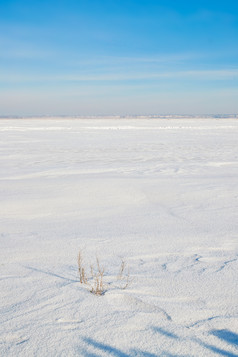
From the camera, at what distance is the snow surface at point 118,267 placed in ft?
6.70

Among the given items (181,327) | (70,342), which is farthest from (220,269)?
(70,342)

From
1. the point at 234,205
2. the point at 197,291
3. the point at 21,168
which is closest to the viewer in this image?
the point at 197,291

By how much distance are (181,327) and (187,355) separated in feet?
0.80

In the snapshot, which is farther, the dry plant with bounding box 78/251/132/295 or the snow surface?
the dry plant with bounding box 78/251/132/295

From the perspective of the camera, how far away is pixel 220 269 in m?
2.98

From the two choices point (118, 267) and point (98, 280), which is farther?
point (118, 267)

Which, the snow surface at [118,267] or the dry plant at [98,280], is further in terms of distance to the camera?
the dry plant at [98,280]

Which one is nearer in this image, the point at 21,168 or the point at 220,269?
the point at 220,269

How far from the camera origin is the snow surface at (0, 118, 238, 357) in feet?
6.70

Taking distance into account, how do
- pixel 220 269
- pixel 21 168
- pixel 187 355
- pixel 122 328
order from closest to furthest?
1. pixel 187 355
2. pixel 122 328
3. pixel 220 269
4. pixel 21 168

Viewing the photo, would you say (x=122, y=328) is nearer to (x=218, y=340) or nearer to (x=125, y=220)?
(x=218, y=340)

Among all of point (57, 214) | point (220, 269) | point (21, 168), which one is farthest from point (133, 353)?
point (21, 168)

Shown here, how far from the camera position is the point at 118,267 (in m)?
3.05

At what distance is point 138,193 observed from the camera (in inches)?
234
